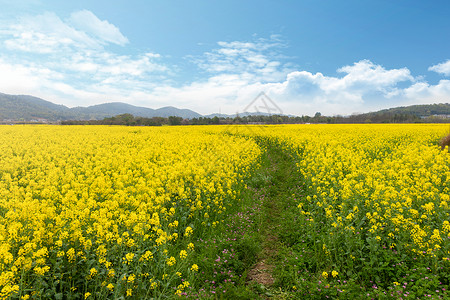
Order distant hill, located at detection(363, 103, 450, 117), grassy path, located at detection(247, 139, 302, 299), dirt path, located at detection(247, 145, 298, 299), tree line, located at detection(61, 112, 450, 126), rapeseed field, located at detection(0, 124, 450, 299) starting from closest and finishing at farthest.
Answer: rapeseed field, located at detection(0, 124, 450, 299)
grassy path, located at detection(247, 139, 302, 299)
dirt path, located at detection(247, 145, 298, 299)
tree line, located at detection(61, 112, 450, 126)
distant hill, located at detection(363, 103, 450, 117)

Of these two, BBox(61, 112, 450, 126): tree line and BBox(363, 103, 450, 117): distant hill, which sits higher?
BBox(363, 103, 450, 117): distant hill

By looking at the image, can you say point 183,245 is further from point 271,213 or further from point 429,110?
point 429,110

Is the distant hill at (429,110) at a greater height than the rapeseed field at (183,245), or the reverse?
the distant hill at (429,110)

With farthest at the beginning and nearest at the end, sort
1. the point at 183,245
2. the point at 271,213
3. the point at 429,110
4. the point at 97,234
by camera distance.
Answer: the point at 429,110
the point at 271,213
the point at 183,245
the point at 97,234

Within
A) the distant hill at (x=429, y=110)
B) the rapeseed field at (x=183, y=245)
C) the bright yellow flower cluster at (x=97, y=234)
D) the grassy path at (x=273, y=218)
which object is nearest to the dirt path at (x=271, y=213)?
the grassy path at (x=273, y=218)

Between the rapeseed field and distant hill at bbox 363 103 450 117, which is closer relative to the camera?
the rapeseed field

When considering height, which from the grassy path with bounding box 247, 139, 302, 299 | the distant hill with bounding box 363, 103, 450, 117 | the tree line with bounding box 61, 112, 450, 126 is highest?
the distant hill with bounding box 363, 103, 450, 117

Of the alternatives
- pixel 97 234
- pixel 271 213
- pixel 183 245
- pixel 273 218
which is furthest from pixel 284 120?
pixel 97 234

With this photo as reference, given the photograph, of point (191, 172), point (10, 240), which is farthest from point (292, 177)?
point (10, 240)

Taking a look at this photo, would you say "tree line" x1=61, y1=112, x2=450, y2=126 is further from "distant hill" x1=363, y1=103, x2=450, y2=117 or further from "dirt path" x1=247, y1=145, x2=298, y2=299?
"dirt path" x1=247, y1=145, x2=298, y2=299

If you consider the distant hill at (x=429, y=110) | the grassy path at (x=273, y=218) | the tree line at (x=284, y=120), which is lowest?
the grassy path at (x=273, y=218)

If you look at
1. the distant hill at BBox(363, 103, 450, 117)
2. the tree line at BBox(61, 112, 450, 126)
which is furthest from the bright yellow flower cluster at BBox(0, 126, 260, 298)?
the distant hill at BBox(363, 103, 450, 117)

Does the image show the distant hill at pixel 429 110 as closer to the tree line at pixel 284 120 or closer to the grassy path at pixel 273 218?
the tree line at pixel 284 120

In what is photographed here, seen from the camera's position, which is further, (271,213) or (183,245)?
(271,213)
